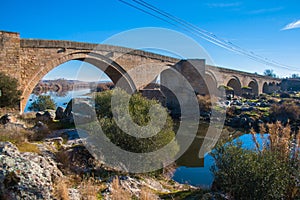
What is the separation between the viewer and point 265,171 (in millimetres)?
3689

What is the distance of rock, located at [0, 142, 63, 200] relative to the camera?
3.25 meters

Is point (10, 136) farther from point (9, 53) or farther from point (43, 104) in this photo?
point (43, 104)

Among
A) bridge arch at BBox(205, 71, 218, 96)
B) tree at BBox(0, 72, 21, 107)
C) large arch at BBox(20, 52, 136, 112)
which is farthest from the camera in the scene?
bridge arch at BBox(205, 71, 218, 96)

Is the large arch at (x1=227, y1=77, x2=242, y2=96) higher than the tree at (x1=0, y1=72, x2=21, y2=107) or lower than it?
higher

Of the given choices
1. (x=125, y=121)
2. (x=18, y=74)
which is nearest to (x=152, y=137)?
(x=125, y=121)

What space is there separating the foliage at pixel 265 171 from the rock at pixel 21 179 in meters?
3.42

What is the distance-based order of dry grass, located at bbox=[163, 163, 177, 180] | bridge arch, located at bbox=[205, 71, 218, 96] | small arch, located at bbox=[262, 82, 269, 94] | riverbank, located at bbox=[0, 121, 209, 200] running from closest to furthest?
riverbank, located at bbox=[0, 121, 209, 200] → dry grass, located at bbox=[163, 163, 177, 180] → bridge arch, located at bbox=[205, 71, 218, 96] → small arch, located at bbox=[262, 82, 269, 94]

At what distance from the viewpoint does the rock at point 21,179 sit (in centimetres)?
325

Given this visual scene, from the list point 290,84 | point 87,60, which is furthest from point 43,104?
point 290,84

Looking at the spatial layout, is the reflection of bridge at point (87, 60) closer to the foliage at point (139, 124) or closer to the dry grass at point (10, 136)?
the dry grass at point (10, 136)

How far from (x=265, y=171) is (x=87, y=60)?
15.1 metres

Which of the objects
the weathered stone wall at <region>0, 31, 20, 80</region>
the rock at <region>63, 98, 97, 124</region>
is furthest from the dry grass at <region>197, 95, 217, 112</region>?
the weathered stone wall at <region>0, 31, 20, 80</region>

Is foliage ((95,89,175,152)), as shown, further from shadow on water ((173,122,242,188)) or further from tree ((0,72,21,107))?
tree ((0,72,21,107))

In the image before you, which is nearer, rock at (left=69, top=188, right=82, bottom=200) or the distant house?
rock at (left=69, top=188, right=82, bottom=200)
